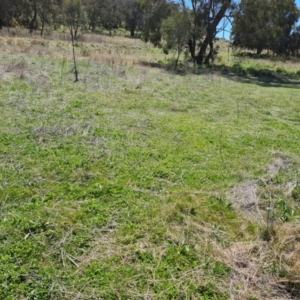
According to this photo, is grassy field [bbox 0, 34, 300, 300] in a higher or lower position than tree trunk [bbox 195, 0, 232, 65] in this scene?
lower

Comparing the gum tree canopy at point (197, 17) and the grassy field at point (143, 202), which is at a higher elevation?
the gum tree canopy at point (197, 17)

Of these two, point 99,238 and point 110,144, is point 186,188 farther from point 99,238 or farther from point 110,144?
point 110,144

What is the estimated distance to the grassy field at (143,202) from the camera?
6.81 feet

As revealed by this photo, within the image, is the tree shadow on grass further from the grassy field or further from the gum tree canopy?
the grassy field

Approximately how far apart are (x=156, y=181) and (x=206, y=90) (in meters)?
6.52

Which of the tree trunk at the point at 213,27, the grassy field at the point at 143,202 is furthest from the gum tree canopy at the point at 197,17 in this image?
the grassy field at the point at 143,202

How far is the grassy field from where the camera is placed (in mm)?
2074

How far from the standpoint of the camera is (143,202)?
2990 mm

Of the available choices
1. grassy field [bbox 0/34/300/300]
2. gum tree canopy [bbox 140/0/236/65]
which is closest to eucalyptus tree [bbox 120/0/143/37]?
gum tree canopy [bbox 140/0/236/65]

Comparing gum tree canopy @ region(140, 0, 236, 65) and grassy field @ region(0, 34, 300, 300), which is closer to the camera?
grassy field @ region(0, 34, 300, 300)

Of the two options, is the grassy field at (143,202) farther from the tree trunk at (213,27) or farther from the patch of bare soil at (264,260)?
the tree trunk at (213,27)

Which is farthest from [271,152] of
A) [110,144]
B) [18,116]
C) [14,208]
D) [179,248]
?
[18,116]

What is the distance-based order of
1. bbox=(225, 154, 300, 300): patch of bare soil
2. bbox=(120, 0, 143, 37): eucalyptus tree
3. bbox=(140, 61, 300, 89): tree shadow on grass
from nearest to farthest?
bbox=(225, 154, 300, 300): patch of bare soil
bbox=(140, 61, 300, 89): tree shadow on grass
bbox=(120, 0, 143, 37): eucalyptus tree

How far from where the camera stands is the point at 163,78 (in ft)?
35.2
